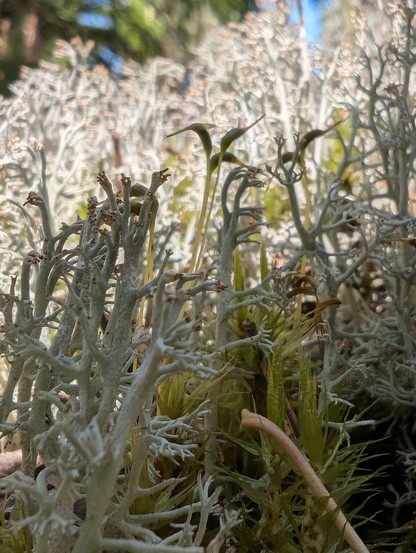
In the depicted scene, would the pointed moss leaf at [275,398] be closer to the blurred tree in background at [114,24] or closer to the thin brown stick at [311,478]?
the thin brown stick at [311,478]

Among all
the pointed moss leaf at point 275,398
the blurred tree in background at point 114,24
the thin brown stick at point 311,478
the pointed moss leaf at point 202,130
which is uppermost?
the blurred tree in background at point 114,24

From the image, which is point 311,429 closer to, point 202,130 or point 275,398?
point 275,398

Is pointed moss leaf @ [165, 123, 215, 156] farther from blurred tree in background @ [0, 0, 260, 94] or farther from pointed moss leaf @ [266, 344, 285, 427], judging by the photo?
blurred tree in background @ [0, 0, 260, 94]

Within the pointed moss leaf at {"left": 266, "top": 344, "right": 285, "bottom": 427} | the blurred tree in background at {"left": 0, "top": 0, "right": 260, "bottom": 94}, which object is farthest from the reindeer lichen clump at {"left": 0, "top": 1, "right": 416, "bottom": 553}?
the blurred tree in background at {"left": 0, "top": 0, "right": 260, "bottom": 94}

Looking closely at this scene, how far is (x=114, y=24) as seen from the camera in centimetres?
489

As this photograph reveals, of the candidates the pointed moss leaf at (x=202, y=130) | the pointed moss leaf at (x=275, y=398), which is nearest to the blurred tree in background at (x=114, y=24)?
the pointed moss leaf at (x=202, y=130)

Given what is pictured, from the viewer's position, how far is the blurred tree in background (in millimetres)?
4727

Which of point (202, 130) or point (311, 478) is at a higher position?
point (202, 130)

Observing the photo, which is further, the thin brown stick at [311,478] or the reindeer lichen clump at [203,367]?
the thin brown stick at [311,478]

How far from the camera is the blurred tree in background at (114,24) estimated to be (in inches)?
186

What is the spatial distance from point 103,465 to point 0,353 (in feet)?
0.92

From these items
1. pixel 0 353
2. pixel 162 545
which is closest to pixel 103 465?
pixel 162 545

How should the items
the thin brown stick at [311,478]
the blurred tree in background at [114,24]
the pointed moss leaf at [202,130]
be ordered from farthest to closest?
the blurred tree in background at [114,24] → the pointed moss leaf at [202,130] → the thin brown stick at [311,478]

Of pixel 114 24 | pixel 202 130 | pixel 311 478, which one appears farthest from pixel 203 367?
pixel 114 24
